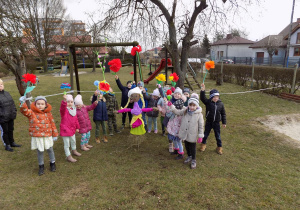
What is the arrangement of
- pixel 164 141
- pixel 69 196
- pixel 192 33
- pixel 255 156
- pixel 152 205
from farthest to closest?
pixel 192 33
pixel 164 141
pixel 255 156
pixel 69 196
pixel 152 205

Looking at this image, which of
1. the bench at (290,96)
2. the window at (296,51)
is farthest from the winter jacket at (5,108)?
the window at (296,51)

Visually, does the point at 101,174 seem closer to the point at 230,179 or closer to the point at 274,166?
the point at 230,179

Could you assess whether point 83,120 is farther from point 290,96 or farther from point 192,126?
point 290,96

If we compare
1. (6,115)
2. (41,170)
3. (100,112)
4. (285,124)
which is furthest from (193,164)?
(285,124)

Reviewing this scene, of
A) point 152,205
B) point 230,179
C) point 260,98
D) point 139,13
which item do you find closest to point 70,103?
point 152,205

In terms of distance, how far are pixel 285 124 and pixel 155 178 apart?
520 cm

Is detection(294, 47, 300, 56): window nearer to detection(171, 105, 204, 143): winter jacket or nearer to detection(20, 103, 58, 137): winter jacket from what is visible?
detection(171, 105, 204, 143): winter jacket

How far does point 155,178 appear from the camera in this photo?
3.53 meters

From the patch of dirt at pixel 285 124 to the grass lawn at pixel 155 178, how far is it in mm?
628

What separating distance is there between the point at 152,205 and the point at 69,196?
1326 mm

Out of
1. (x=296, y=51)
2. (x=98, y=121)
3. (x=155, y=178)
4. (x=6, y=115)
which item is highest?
(x=296, y=51)

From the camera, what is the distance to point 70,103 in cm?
391

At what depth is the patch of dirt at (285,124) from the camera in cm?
567

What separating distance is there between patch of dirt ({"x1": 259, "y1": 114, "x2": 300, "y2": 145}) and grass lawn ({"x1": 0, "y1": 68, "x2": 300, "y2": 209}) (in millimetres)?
628
